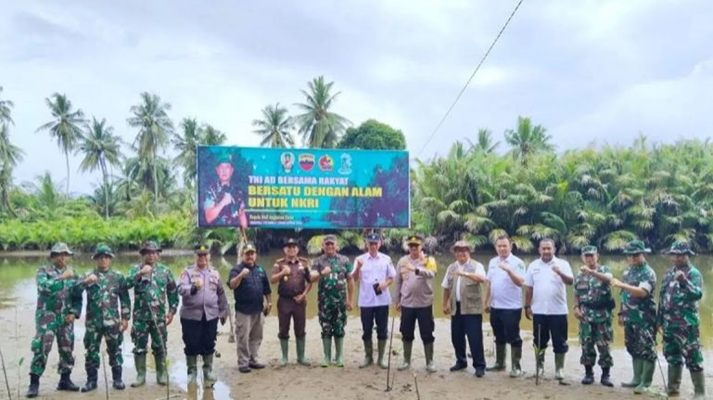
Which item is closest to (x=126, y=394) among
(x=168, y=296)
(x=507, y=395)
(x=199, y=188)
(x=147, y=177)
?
(x=168, y=296)

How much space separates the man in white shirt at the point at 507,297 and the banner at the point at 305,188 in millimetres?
2714

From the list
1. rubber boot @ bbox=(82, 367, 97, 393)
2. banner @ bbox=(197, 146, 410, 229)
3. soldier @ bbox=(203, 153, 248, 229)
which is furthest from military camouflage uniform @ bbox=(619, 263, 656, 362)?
rubber boot @ bbox=(82, 367, 97, 393)

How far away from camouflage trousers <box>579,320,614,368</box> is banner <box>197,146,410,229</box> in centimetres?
354

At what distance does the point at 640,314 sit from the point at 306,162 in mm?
5056

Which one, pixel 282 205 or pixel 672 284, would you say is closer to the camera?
pixel 672 284

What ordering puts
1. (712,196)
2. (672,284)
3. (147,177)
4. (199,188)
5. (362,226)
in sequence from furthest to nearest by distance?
(147,177) < (712,196) < (362,226) < (199,188) < (672,284)

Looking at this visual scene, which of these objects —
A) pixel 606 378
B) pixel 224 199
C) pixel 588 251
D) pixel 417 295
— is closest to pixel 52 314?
pixel 224 199

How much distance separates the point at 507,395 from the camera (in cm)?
580

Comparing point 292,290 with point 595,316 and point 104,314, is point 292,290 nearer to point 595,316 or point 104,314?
point 104,314

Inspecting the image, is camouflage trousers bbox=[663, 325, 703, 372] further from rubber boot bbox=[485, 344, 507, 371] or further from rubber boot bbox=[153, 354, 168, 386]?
rubber boot bbox=[153, 354, 168, 386]

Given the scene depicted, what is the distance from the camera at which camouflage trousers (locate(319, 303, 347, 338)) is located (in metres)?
6.84

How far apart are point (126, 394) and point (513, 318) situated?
13.9 ft

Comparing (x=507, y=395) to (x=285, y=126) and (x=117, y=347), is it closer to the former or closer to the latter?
(x=117, y=347)

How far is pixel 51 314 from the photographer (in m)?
5.85
